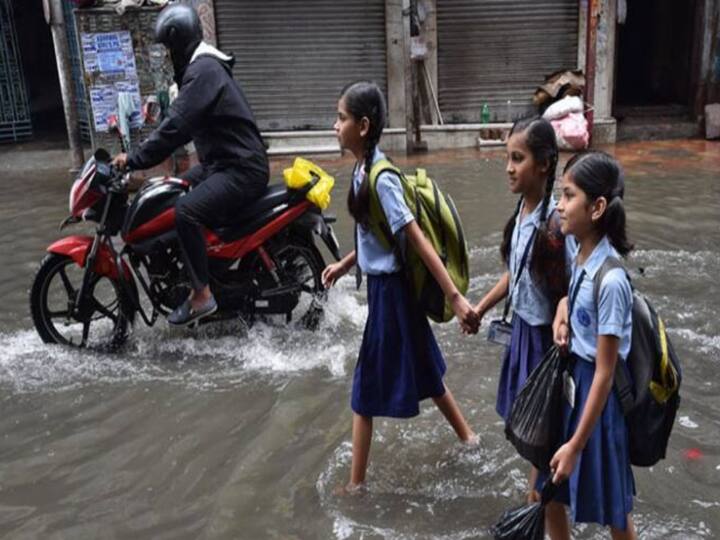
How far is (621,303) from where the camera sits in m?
2.21

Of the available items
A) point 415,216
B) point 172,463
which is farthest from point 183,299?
point 415,216

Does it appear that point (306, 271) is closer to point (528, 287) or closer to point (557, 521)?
point (528, 287)

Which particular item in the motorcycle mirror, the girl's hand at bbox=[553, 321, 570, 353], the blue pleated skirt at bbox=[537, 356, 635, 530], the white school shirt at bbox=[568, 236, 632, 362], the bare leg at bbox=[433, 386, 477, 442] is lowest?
the bare leg at bbox=[433, 386, 477, 442]

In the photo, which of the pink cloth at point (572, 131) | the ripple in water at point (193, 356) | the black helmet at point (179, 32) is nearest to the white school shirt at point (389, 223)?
the ripple in water at point (193, 356)

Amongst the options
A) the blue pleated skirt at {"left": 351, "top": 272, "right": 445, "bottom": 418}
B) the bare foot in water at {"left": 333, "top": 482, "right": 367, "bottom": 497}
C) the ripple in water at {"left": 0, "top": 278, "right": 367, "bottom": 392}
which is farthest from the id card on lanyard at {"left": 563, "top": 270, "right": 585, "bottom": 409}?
the ripple in water at {"left": 0, "top": 278, "right": 367, "bottom": 392}

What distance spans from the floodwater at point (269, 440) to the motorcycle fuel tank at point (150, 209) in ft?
2.62

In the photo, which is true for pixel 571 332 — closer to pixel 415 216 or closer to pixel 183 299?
pixel 415 216

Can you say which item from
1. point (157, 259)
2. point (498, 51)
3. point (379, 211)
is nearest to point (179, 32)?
point (157, 259)

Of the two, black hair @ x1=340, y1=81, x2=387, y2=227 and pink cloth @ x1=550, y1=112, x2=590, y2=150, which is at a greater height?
black hair @ x1=340, y1=81, x2=387, y2=227

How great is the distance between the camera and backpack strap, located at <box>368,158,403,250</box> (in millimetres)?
3033

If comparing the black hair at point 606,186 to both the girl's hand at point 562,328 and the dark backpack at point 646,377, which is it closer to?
the dark backpack at point 646,377

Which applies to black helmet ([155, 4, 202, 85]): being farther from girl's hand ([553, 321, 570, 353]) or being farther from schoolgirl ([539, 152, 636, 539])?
girl's hand ([553, 321, 570, 353])

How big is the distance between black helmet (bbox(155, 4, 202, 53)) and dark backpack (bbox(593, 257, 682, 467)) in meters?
3.18

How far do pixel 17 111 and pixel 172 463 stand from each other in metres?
11.3
